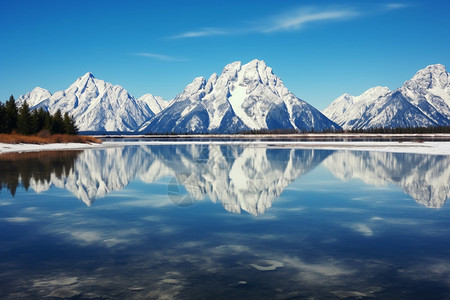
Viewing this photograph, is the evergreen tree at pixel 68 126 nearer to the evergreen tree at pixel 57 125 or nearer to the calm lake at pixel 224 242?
the evergreen tree at pixel 57 125

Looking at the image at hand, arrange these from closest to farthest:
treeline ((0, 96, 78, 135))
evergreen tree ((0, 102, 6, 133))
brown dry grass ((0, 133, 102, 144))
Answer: brown dry grass ((0, 133, 102, 144)) < evergreen tree ((0, 102, 6, 133)) < treeline ((0, 96, 78, 135))

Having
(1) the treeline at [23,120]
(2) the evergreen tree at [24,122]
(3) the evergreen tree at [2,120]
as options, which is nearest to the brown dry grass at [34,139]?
(2) the evergreen tree at [24,122]

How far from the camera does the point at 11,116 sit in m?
102

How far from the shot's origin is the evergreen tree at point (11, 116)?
10019cm

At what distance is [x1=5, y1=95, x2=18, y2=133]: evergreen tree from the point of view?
100m

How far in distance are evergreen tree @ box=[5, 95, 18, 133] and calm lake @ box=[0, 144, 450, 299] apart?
85.7 m

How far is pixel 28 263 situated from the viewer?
1049 cm

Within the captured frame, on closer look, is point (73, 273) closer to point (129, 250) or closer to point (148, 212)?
point (129, 250)

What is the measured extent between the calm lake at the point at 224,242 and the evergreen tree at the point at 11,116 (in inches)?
3373

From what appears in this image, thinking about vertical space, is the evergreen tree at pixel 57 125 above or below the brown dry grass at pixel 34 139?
above

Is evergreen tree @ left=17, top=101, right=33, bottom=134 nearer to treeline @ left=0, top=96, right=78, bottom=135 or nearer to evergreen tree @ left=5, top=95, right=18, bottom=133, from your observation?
treeline @ left=0, top=96, right=78, bottom=135

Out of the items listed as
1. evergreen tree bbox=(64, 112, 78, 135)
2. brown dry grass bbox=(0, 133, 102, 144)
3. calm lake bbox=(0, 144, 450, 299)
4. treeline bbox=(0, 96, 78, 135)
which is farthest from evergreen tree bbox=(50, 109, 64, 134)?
calm lake bbox=(0, 144, 450, 299)

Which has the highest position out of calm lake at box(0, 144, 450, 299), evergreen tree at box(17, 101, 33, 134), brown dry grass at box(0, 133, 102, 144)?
evergreen tree at box(17, 101, 33, 134)

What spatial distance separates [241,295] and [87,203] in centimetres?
1357
